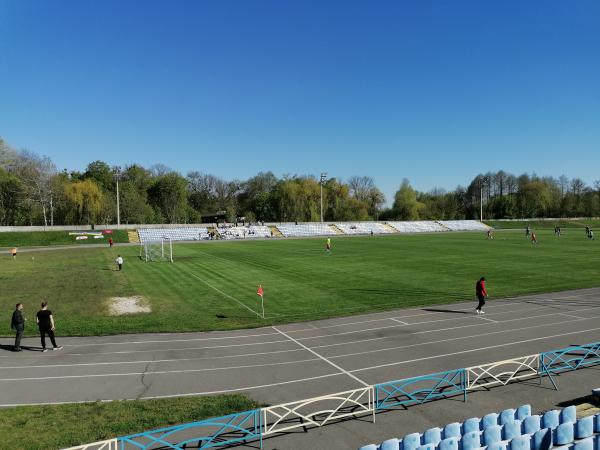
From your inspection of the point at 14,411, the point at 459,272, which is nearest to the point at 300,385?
the point at 14,411

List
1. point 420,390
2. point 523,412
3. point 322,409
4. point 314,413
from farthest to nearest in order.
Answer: point 420,390 < point 322,409 < point 314,413 < point 523,412

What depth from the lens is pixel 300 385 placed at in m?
13.2

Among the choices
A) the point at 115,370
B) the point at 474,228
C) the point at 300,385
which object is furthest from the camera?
the point at 474,228

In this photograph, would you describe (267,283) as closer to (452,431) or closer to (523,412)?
(523,412)

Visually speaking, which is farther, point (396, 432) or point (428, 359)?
point (428, 359)

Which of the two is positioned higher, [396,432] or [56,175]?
[56,175]

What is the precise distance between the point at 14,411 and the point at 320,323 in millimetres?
12744

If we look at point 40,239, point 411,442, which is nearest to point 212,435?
point 411,442

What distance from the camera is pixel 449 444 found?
8164mm

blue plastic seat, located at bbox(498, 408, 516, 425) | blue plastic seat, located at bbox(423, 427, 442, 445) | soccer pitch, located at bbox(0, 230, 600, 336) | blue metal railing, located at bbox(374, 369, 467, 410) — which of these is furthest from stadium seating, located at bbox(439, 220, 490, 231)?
blue plastic seat, located at bbox(423, 427, 442, 445)

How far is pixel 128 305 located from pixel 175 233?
63969mm

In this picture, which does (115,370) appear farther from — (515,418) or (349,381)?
(515,418)

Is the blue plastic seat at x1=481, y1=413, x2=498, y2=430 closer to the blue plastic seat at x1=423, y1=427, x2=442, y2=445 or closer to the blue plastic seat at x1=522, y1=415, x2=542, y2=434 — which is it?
the blue plastic seat at x1=522, y1=415, x2=542, y2=434

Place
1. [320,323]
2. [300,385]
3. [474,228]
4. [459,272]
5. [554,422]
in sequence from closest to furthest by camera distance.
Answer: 1. [554,422]
2. [300,385]
3. [320,323]
4. [459,272]
5. [474,228]
